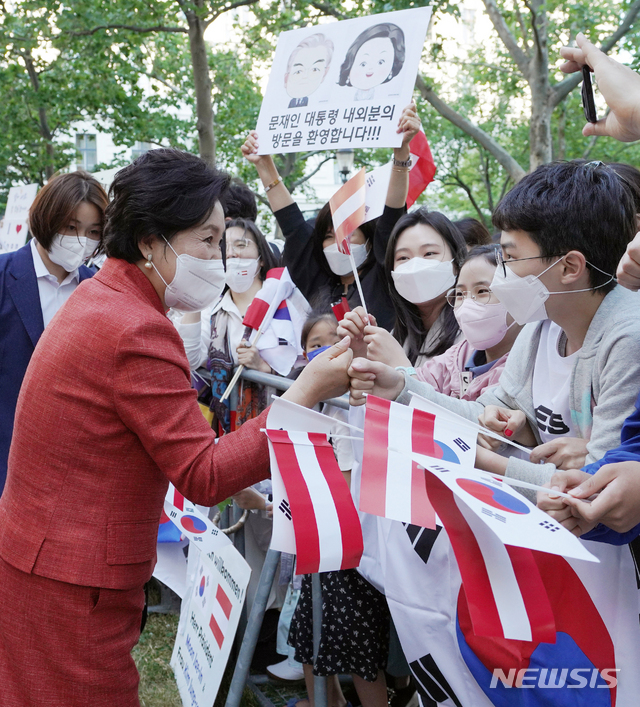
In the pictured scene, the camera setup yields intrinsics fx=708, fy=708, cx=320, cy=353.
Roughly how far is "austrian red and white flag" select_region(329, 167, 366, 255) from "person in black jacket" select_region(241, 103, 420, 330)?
1.00 m

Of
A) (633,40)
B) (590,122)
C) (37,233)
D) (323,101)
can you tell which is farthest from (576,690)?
(633,40)

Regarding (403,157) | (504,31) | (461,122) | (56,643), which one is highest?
(504,31)

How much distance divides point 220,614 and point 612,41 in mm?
10516

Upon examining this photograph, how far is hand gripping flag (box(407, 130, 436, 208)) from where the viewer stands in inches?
157

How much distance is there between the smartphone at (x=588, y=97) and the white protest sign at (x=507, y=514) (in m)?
1.07

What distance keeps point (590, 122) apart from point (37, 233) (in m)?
2.58

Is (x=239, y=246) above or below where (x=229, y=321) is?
above

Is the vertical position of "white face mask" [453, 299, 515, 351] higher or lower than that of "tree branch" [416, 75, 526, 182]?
lower

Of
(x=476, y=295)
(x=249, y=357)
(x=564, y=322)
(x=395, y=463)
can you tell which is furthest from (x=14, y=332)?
(x=564, y=322)

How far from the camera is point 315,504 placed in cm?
177

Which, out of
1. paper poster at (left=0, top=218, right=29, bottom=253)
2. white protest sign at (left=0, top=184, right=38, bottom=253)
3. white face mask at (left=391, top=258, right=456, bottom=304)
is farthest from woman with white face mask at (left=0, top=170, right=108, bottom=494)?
white protest sign at (left=0, top=184, right=38, bottom=253)

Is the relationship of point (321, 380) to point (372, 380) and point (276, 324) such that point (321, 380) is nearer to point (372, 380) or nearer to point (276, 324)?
point (372, 380)

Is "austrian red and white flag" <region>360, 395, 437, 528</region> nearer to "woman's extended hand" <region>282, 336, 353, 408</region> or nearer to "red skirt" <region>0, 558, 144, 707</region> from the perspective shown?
"woman's extended hand" <region>282, 336, 353, 408</region>

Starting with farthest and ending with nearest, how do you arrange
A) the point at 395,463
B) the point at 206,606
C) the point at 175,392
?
the point at 206,606, the point at 175,392, the point at 395,463
